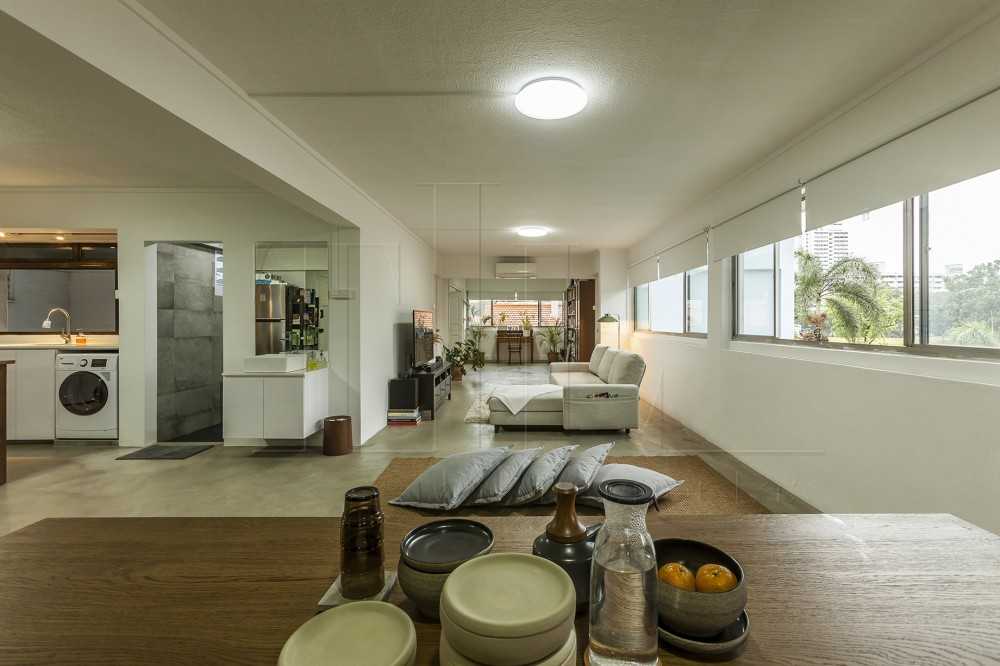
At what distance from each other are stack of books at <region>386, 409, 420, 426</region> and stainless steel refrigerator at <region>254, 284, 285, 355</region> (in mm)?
1511

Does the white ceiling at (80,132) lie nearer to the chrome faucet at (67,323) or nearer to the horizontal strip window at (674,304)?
the chrome faucet at (67,323)

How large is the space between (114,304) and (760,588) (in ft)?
20.3

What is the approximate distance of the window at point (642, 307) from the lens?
726 cm

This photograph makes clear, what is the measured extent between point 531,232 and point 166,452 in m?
5.02

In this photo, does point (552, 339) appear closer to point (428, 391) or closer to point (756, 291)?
point (428, 391)

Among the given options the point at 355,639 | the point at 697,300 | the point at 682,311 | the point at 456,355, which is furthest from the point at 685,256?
the point at 355,639

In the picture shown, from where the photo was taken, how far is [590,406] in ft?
15.8

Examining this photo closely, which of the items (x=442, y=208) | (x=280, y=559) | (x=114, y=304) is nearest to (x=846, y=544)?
(x=280, y=559)

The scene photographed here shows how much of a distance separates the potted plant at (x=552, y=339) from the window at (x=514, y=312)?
1.25ft

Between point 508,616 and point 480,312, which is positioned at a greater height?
point 480,312

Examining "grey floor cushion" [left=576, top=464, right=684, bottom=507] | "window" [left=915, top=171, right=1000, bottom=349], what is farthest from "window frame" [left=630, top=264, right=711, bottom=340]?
"grey floor cushion" [left=576, top=464, right=684, bottom=507]

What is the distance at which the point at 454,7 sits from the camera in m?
1.87

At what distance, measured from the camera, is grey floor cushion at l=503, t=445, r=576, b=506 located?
8.20 ft

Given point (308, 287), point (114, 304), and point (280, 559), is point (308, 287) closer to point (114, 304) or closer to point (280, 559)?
point (114, 304)
